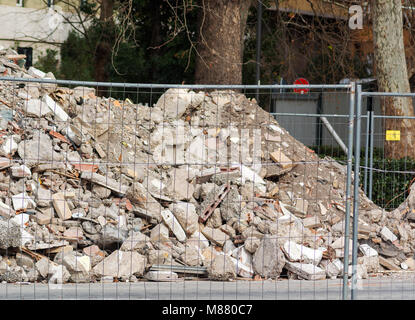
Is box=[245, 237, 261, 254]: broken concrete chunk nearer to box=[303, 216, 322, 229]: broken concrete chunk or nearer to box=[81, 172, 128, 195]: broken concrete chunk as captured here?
box=[303, 216, 322, 229]: broken concrete chunk

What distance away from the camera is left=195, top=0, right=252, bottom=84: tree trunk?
1523cm

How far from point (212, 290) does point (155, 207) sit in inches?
68.5

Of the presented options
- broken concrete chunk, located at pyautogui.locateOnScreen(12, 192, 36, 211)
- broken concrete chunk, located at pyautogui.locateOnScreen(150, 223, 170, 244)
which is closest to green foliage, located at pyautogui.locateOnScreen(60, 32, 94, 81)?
broken concrete chunk, located at pyautogui.locateOnScreen(12, 192, 36, 211)

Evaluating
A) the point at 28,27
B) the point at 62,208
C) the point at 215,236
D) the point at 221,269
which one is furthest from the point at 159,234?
the point at 28,27

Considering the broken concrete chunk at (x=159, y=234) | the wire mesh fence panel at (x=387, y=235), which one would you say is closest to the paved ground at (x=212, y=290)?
the wire mesh fence panel at (x=387, y=235)

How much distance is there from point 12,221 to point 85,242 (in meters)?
0.89

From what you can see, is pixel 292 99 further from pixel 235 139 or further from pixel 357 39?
pixel 235 139

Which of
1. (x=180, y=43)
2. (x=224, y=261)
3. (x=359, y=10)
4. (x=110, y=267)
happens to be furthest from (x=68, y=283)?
(x=359, y=10)

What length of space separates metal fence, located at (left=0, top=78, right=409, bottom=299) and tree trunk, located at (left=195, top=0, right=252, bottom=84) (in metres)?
4.39

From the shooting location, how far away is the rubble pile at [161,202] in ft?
26.4

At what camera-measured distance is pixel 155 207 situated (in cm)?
882

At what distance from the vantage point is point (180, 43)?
815 inches

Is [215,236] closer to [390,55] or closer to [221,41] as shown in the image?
[221,41]

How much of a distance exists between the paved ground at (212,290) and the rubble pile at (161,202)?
24 cm
